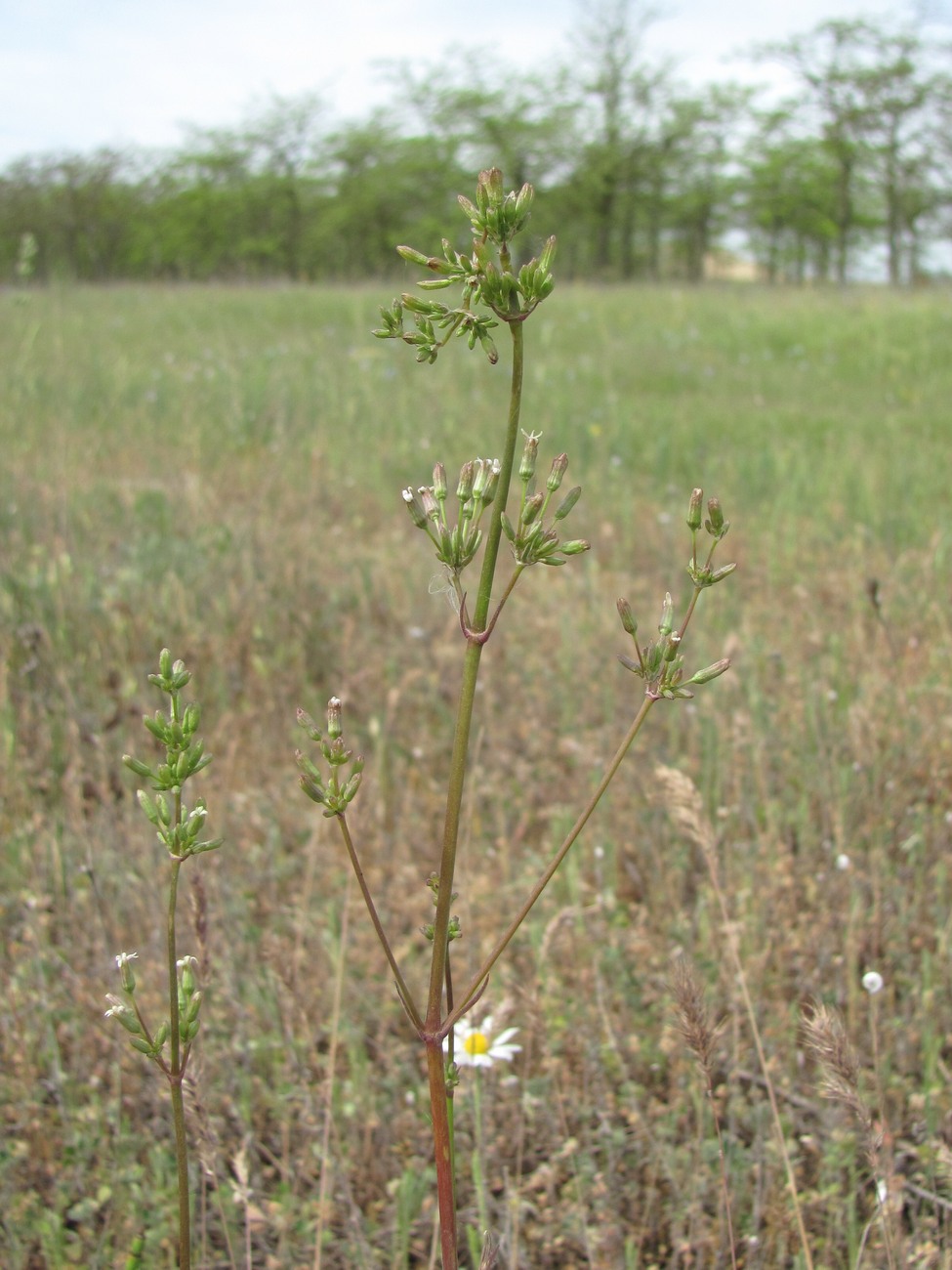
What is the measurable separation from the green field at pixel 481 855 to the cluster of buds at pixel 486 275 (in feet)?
2.69

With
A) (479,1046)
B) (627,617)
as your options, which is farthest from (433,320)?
(479,1046)

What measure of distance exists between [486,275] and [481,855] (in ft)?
6.05

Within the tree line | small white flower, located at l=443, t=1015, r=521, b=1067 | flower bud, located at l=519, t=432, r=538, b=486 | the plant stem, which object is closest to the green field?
small white flower, located at l=443, t=1015, r=521, b=1067

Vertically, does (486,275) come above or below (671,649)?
above

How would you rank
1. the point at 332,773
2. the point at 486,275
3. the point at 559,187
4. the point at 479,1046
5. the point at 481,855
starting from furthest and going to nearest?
1. the point at 559,187
2. the point at 481,855
3. the point at 479,1046
4. the point at 332,773
5. the point at 486,275

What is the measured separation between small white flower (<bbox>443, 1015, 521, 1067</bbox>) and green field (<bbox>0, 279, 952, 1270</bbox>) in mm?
101

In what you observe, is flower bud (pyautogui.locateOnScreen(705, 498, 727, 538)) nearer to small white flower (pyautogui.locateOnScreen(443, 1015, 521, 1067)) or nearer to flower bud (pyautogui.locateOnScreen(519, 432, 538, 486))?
flower bud (pyautogui.locateOnScreen(519, 432, 538, 486))

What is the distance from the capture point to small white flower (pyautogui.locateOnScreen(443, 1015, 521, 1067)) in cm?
142

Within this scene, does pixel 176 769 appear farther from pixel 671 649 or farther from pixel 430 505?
pixel 671 649

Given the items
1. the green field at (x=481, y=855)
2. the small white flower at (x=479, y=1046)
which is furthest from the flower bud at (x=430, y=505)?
the small white flower at (x=479, y=1046)

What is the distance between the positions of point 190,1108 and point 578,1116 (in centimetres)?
81

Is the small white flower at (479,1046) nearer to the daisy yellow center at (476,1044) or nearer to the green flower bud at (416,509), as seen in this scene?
the daisy yellow center at (476,1044)

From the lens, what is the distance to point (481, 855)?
2.34m

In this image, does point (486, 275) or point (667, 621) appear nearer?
point (486, 275)
